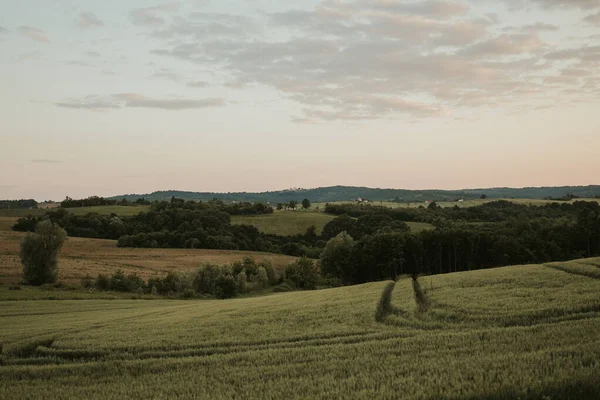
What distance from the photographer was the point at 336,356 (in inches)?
770

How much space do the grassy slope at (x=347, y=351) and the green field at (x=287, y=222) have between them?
114m

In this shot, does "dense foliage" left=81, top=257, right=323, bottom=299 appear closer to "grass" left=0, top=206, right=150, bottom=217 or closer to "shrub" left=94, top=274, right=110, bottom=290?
"shrub" left=94, top=274, right=110, bottom=290

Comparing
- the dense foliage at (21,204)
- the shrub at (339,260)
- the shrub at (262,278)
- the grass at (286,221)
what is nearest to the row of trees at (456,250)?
the shrub at (339,260)

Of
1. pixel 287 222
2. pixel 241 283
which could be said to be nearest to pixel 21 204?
pixel 287 222

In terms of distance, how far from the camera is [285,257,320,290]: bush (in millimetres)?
93812

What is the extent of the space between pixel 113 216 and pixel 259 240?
46.4m

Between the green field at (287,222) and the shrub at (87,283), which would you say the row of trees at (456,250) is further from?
the green field at (287,222)

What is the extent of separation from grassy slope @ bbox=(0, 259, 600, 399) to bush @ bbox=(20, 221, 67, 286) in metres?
48.4

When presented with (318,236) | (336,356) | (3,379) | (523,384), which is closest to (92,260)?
(318,236)

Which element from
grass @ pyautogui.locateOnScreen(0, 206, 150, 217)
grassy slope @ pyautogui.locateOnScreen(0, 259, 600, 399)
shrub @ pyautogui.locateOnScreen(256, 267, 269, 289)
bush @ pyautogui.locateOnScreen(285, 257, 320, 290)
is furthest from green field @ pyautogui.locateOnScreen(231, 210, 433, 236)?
grassy slope @ pyautogui.locateOnScreen(0, 259, 600, 399)

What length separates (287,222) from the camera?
521ft

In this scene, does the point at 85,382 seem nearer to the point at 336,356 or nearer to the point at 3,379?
the point at 3,379

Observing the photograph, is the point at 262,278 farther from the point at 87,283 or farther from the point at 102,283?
the point at 87,283

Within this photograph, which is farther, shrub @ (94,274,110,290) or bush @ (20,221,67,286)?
bush @ (20,221,67,286)
